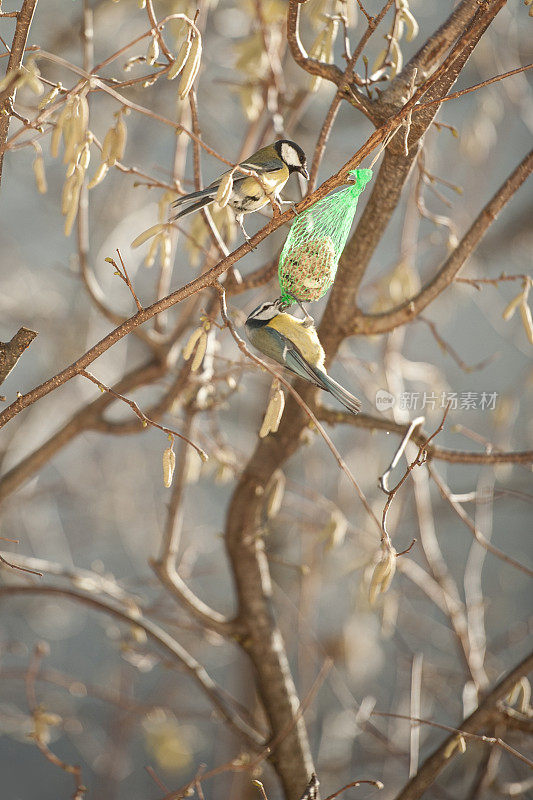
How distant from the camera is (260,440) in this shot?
109 cm

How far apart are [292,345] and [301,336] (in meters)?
0.03

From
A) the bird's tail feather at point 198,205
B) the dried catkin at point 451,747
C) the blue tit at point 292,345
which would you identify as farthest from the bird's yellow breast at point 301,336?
the dried catkin at point 451,747

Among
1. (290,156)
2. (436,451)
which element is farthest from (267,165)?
(436,451)

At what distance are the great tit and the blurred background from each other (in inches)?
27.5

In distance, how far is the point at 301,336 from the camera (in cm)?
76

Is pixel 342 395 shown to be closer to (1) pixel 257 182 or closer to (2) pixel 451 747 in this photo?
(1) pixel 257 182

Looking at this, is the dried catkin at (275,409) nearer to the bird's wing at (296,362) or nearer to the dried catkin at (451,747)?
the bird's wing at (296,362)

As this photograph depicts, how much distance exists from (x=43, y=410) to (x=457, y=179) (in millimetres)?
1517

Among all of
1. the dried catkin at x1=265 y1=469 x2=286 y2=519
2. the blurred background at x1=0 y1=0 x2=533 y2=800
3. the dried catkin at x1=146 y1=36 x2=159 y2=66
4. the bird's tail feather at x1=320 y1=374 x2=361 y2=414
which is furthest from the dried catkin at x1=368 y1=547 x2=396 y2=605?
the blurred background at x1=0 y1=0 x2=533 y2=800

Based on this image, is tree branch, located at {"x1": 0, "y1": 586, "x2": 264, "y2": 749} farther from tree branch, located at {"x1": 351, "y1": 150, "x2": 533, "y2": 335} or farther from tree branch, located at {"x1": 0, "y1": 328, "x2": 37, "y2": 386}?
tree branch, located at {"x1": 351, "y1": 150, "x2": 533, "y2": 335}

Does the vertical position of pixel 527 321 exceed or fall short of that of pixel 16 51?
it falls short

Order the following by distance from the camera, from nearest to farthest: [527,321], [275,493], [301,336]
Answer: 1. [301,336]
2. [527,321]
3. [275,493]

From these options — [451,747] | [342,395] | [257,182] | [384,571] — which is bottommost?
[451,747]

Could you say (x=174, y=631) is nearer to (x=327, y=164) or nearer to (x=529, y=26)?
(x=327, y=164)
